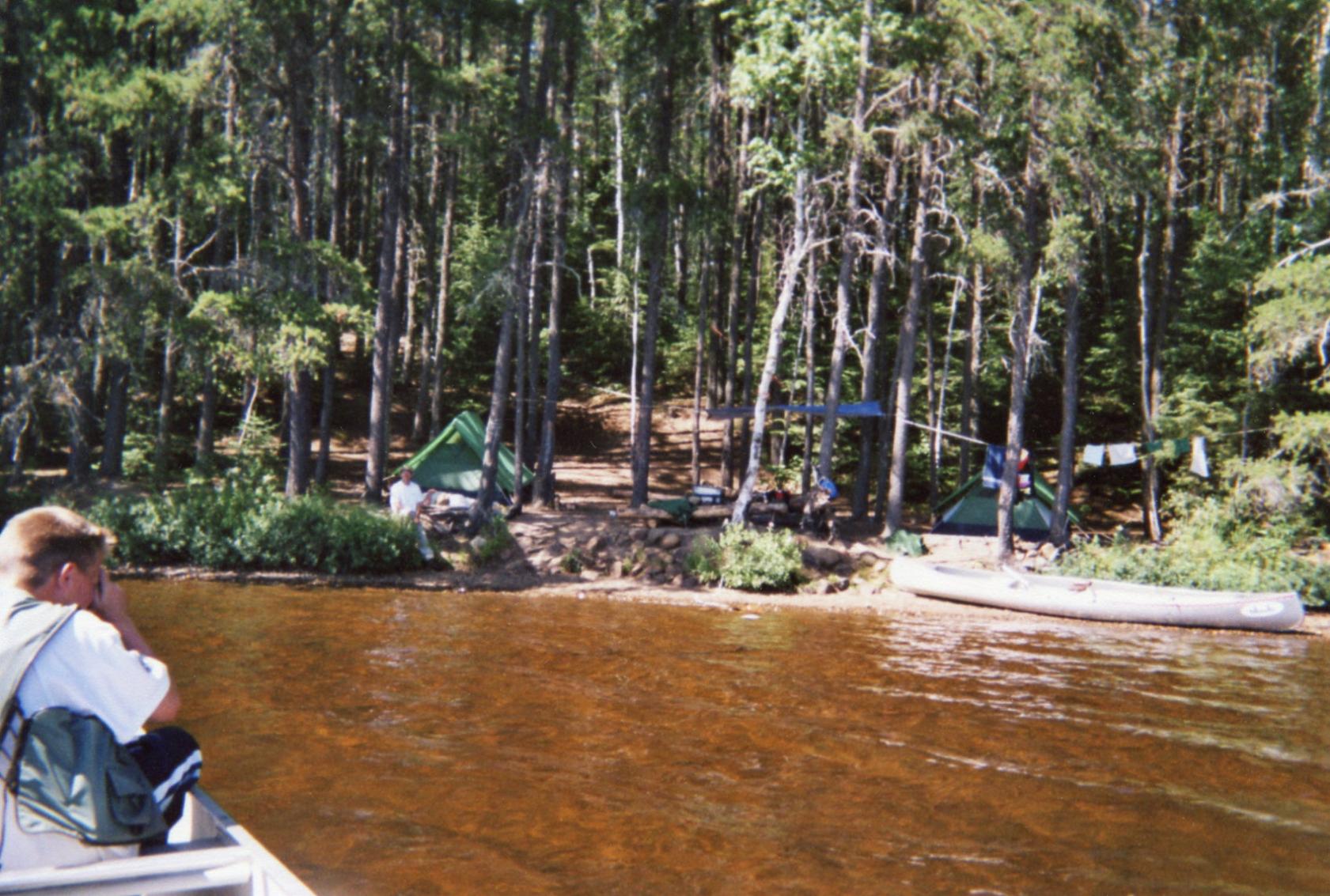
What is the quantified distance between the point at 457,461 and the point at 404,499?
194 inches

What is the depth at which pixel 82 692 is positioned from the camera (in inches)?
112

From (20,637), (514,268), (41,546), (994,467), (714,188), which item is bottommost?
(20,637)

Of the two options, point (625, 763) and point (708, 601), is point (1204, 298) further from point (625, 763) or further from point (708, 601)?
point (625, 763)

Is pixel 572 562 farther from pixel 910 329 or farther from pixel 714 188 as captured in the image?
pixel 714 188

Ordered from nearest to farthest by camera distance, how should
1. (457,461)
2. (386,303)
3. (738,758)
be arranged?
(738,758) < (386,303) < (457,461)

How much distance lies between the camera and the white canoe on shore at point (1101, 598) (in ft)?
48.7

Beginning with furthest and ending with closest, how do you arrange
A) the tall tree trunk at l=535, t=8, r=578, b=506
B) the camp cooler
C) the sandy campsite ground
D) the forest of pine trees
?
the camp cooler, the tall tree trunk at l=535, t=8, r=578, b=506, the forest of pine trees, the sandy campsite ground

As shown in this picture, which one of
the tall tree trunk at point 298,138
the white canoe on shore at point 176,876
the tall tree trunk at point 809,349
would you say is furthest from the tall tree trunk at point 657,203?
the white canoe on shore at point 176,876

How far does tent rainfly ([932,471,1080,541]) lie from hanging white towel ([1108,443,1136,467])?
1553 millimetres

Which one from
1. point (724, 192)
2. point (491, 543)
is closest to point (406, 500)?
point (491, 543)

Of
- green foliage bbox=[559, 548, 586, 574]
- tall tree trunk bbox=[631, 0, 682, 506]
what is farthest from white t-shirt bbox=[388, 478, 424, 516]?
tall tree trunk bbox=[631, 0, 682, 506]

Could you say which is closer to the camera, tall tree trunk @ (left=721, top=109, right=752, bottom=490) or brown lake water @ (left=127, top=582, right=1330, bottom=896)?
brown lake water @ (left=127, top=582, right=1330, bottom=896)

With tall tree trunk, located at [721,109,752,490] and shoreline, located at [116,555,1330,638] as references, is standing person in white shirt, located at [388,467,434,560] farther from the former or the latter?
tall tree trunk, located at [721,109,752,490]

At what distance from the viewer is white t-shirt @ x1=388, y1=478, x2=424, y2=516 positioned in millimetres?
16531
